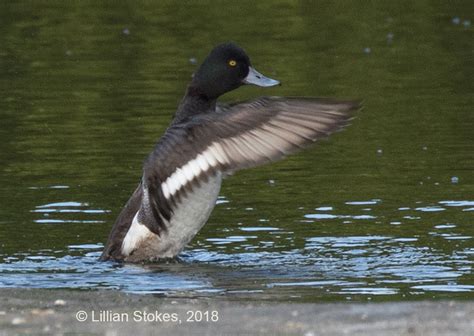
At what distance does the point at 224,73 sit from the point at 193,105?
412 millimetres

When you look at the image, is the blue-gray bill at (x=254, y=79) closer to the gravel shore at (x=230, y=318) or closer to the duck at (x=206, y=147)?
the duck at (x=206, y=147)

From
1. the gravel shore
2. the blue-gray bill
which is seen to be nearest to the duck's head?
the blue-gray bill

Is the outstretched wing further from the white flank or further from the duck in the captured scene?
the white flank

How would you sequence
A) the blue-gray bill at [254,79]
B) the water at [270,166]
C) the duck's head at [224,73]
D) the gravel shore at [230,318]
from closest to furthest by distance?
the gravel shore at [230,318], the water at [270,166], the duck's head at [224,73], the blue-gray bill at [254,79]

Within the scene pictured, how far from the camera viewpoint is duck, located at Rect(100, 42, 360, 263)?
31.2ft

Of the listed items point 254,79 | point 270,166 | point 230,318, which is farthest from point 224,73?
point 230,318

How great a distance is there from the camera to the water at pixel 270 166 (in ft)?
33.4

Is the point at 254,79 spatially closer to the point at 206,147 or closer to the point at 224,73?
the point at 224,73

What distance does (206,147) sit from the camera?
988cm

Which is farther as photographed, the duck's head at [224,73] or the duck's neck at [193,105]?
the duck's head at [224,73]

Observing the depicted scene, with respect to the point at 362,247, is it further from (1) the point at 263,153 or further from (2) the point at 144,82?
(2) the point at 144,82

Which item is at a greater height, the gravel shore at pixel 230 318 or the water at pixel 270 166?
the gravel shore at pixel 230 318

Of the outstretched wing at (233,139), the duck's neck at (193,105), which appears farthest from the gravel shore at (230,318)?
the duck's neck at (193,105)

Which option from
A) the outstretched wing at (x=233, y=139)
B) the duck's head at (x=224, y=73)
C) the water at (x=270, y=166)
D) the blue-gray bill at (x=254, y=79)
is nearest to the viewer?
the outstretched wing at (x=233, y=139)
